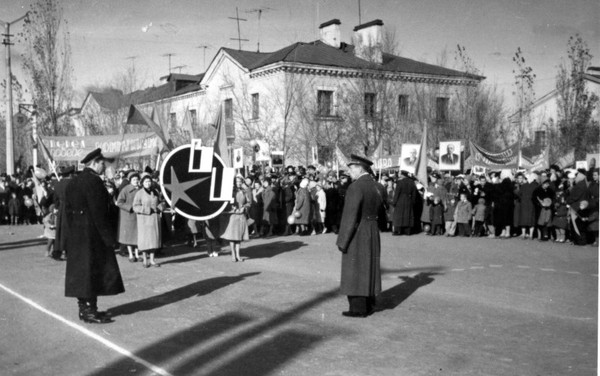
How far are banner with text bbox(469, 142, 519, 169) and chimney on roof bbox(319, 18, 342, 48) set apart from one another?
23208mm

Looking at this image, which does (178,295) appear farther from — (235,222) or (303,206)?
(303,206)

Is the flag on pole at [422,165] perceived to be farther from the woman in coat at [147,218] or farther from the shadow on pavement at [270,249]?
the woman in coat at [147,218]

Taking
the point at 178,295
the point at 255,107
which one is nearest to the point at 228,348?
the point at 178,295

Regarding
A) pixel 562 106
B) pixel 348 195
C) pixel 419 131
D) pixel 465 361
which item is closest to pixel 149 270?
pixel 348 195

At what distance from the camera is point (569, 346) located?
6992 millimetres

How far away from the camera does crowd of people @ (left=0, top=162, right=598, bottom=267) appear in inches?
553

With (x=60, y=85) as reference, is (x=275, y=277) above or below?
below

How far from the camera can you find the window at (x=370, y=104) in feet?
122

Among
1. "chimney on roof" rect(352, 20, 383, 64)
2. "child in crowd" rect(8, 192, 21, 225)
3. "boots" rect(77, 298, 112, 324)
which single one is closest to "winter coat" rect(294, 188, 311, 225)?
"child in crowd" rect(8, 192, 21, 225)

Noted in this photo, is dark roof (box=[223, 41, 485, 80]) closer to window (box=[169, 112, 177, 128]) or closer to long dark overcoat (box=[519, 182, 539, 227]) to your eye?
window (box=[169, 112, 177, 128])

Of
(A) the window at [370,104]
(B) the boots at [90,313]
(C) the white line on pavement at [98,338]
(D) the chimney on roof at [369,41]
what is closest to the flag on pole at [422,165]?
(C) the white line on pavement at [98,338]

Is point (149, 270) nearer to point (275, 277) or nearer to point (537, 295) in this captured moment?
point (275, 277)

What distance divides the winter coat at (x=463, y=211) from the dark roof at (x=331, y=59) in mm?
18974

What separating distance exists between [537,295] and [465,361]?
13.0 feet
